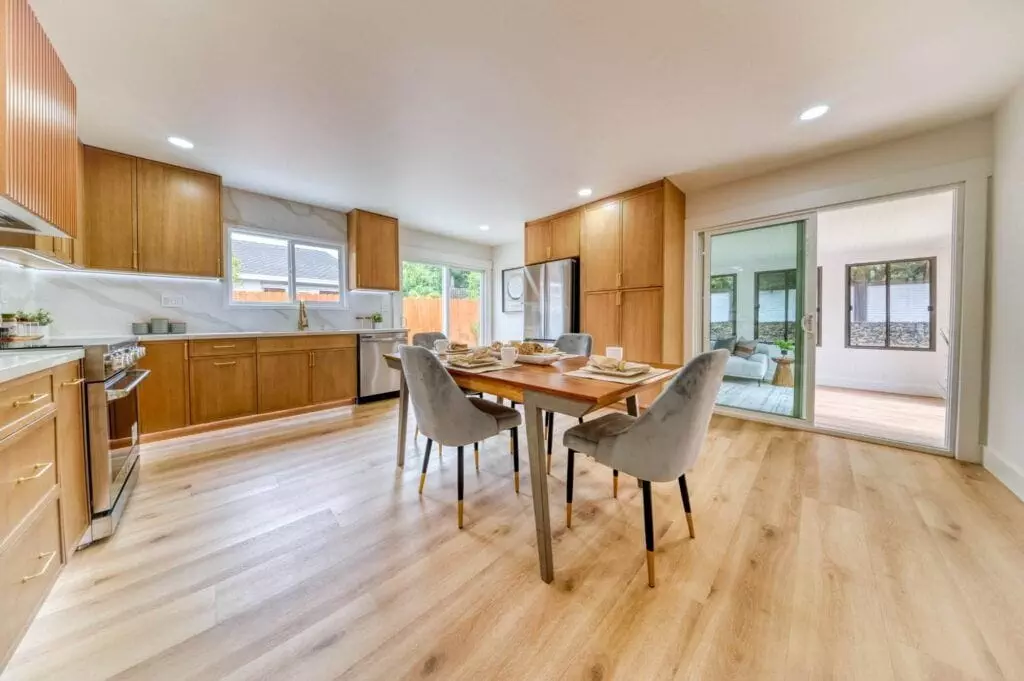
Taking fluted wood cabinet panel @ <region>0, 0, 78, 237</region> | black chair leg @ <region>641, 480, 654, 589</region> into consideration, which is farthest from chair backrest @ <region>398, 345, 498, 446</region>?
fluted wood cabinet panel @ <region>0, 0, 78, 237</region>

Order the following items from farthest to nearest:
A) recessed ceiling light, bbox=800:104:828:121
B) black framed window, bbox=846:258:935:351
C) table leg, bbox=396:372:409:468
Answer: black framed window, bbox=846:258:935:351 → table leg, bbox=396:372:409:468 → recessed ceiling light, bbox=800:104:828:121

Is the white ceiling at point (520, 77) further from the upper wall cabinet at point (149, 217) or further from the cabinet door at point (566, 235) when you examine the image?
the cabinet door at point (566, 235)

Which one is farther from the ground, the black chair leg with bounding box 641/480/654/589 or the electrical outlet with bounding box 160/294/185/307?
the electrical outlet with bounding box 160/294/185/307

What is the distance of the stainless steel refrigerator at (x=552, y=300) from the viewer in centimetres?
411

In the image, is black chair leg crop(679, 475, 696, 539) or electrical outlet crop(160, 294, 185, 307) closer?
black chair leg crop(679, 475, 696, 539)

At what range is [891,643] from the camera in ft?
3.54

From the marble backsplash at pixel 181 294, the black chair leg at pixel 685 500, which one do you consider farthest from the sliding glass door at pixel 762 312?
the marble backsplash at pixel 181 294

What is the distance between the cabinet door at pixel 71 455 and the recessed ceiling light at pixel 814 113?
4.01 metres

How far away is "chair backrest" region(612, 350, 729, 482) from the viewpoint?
1.21 m

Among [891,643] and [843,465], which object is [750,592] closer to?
[891,643]

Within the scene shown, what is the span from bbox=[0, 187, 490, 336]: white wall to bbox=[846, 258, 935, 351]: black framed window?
257 inches

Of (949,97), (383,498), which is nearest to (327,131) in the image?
(383,498)

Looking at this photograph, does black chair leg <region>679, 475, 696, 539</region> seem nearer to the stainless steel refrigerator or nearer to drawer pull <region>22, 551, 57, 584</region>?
drawer pull <region>22, 551, 57, 584</region>

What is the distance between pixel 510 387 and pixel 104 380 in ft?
6.04
